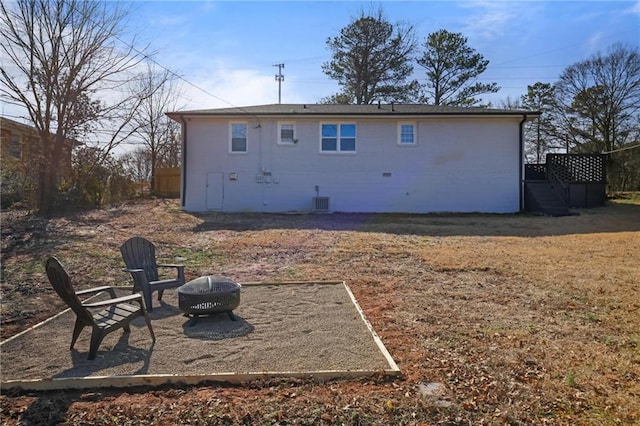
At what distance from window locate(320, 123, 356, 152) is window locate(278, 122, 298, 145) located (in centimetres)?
113

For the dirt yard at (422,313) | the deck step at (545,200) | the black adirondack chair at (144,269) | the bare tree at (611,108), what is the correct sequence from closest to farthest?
the dirt yard at (422,313), the black adirondack chair at (144,269), the deck step at (545,200), the bare tree at (611,108)

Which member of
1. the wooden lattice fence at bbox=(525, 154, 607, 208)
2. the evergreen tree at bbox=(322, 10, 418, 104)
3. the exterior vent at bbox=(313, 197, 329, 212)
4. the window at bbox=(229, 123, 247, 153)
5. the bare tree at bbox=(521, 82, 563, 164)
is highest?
the evergreen tree at bbox=(322, 10, 418, 104)

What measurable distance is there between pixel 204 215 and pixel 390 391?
13920 mm

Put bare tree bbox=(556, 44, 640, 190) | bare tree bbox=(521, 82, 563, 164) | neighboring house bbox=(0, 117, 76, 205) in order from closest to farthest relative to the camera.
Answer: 1. neighboring house bbox=(0, 117, 76, 205)
2. bare tree bbox=(556, 44, 640, 190)
3. bare tree bbox=(521, 82, 563, 164)

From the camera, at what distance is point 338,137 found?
57.5ft

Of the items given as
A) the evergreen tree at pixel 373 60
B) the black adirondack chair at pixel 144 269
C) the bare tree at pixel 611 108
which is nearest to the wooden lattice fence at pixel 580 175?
the bare tree at pixel 611 108

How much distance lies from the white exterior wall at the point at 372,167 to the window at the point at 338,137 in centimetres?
21

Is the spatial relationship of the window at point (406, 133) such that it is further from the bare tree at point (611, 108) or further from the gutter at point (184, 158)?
the bare tree at point (611, 108)

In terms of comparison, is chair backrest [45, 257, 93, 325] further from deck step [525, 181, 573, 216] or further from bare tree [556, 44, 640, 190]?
bare tree [556, 44, 640, 190]

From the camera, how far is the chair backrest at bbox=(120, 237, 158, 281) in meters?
5.55

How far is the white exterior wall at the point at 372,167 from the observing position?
56.8 ft

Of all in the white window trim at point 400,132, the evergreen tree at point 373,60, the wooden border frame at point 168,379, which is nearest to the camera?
the wooden border frame at point 168,379

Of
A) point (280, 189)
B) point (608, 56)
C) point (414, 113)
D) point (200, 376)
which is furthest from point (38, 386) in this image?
point (608, 56)

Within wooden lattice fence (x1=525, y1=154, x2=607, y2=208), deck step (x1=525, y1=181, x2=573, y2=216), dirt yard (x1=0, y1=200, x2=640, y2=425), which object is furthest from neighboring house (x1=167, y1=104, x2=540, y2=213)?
dirt yard (x1=0, y1=200, x2=640, y2=425)
